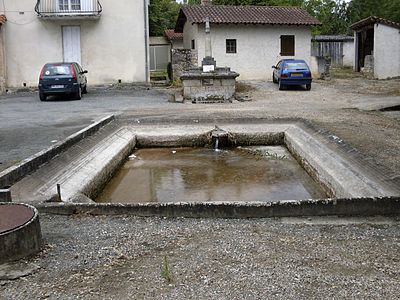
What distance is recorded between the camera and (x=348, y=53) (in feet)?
135

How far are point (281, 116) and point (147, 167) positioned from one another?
514 cm

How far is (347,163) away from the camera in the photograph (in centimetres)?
893

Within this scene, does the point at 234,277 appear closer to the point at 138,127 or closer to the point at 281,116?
the point at 138,127

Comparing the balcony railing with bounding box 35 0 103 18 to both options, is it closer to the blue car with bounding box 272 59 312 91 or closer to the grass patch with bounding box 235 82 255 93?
the grass patch with bounding box 235 82 255 93

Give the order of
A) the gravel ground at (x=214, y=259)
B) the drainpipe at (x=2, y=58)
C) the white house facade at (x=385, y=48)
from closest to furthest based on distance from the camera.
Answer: the gravel ground at (x=214, y=259), the drainpipe at (x=2, y=58), the white house facade at (x=385, y=48)

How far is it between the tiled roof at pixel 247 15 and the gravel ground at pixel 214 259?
2375 centimetres

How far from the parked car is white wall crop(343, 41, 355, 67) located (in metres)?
26.5

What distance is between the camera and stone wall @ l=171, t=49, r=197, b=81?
2792 centimetres

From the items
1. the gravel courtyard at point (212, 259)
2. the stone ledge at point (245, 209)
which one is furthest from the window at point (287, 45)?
the stone ledge at point (245, 209)

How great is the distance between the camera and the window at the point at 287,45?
100ft

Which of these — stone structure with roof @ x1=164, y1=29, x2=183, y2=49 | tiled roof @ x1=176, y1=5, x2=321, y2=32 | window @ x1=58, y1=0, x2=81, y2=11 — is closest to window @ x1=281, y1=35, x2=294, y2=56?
tiled roof @ x1=176, y1=5, x2=321, y2=32

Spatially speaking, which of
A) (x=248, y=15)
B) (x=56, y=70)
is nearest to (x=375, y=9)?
(x=248, y=15)

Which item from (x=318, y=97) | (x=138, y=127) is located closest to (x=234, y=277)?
(x=138, y=127)

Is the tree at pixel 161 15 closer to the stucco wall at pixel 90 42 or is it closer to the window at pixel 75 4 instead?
the stucco wall at pixel 90 42
